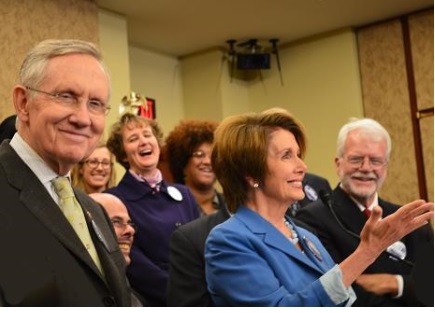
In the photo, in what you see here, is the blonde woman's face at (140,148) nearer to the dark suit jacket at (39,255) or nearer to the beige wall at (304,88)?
the dark suit jacket at (39,255)

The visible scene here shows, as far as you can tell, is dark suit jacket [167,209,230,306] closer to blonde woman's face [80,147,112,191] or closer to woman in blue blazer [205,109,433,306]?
woman in blue blazer [205,109,433,306]

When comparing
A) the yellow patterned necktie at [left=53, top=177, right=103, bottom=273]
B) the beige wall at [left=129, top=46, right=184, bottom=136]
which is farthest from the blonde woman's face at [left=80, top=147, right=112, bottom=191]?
the beige wall at [left=129, top=46, right=184, bottom=136]

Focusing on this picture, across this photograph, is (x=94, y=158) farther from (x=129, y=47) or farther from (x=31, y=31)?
(x=129, y=47)

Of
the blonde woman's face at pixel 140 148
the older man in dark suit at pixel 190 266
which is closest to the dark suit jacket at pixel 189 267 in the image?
the older man in dark suit at pixel 190 266

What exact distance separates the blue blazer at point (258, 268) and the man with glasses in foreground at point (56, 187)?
28 centimetres

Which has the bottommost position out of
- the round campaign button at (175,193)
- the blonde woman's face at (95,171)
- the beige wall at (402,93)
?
the round campaign button at (175,193)

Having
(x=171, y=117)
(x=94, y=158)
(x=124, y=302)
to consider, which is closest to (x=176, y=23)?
(x=171, y=117)

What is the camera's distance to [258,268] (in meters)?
1.62

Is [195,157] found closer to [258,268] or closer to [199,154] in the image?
[199,154]

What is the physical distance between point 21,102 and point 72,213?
0.26 m

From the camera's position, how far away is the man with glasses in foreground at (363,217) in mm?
2205

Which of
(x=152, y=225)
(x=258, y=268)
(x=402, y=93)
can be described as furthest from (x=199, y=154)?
(x=402, y=93)

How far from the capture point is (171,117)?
22.2ft

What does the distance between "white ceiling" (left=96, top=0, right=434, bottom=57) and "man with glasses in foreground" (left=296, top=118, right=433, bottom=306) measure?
127 inches
